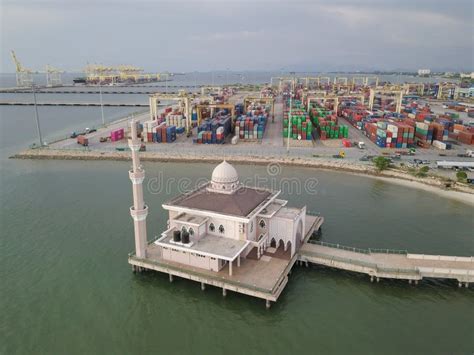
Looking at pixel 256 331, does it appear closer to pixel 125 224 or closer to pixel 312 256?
pixel 312 256

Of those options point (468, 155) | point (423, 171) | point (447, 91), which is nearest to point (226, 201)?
point (423, 171)

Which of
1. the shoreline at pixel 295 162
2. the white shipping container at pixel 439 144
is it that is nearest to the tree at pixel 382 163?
the shoreline at pixel 295 162

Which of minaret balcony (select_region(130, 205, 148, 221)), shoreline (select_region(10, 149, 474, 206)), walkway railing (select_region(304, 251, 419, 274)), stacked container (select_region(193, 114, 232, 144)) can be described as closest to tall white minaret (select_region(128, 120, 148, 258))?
minaret balcony (select_region(130, 205, 148, 221))

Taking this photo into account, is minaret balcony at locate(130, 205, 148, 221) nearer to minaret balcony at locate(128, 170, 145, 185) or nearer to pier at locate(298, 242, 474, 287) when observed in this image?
minaret balcony at locate(128, 170, 145, 185)

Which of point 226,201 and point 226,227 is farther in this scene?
point 226,201

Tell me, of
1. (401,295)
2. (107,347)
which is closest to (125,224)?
(107,347)

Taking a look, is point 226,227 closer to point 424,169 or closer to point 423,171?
point 423,171

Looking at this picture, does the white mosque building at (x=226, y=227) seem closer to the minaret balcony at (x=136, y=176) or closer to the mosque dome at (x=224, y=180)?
the mosque dome at (x=224, y=180)
